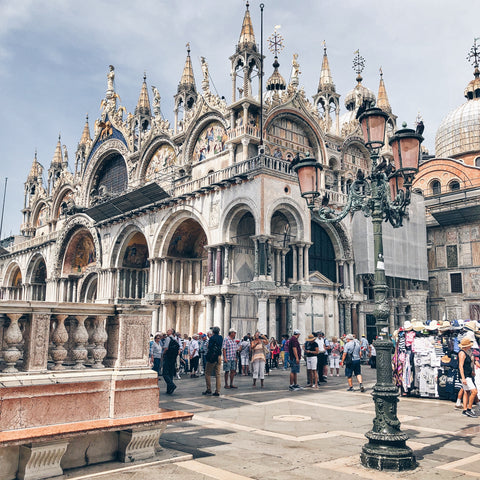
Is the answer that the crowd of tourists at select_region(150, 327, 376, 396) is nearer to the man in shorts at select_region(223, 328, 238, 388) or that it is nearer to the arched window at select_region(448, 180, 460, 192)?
the man in shorts at select_region(223, 328, 238, 388)

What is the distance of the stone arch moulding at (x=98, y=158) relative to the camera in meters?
33.0

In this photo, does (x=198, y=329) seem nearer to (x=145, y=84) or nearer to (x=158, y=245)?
(x=158, y=245)

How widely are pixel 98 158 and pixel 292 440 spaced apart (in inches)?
1231

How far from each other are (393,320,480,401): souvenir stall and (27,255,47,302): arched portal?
113ft

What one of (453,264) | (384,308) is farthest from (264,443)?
(453,264)

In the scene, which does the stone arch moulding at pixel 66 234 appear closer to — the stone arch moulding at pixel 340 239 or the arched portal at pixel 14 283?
the arched portal at pixel 14 283

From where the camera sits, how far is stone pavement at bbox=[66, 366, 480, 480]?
5391mm

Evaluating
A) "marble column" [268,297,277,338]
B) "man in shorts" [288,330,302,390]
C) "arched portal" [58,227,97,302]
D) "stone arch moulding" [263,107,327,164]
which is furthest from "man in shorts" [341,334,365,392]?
"arched portal" [58,227,97,302]

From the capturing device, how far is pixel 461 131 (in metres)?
38.6

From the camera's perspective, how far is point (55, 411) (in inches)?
200

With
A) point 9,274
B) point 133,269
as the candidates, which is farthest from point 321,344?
point 9,274

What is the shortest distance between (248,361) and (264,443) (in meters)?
10.5

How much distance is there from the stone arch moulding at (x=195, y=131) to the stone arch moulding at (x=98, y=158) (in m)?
7.05

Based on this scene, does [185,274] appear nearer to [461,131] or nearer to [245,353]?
[245,353]
